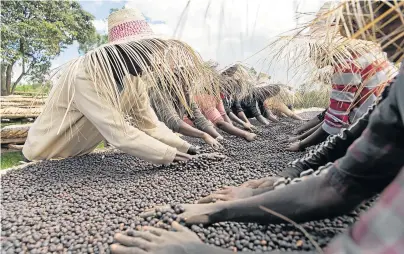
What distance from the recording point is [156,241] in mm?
1023

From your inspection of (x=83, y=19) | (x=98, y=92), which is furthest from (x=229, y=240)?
(x=83, y=19)

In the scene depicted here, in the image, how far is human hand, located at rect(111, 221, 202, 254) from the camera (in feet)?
3.21

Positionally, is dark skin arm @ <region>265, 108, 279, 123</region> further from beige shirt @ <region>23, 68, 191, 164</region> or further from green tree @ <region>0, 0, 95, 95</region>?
green tree @ <region>0, 0, 95, 95</region>

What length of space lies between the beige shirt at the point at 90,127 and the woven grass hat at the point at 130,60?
0.17 feet

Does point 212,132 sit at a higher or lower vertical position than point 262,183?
lower

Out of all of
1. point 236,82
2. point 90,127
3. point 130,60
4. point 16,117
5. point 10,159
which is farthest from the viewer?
point 236,82

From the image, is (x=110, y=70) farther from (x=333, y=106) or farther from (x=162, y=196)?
(x=333, y=106)

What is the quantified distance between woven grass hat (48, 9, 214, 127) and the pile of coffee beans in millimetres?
522

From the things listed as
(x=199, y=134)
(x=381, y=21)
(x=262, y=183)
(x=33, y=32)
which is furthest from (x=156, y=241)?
(x=33, y=32)

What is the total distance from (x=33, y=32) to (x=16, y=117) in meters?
7.24

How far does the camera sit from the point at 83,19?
15070 mm

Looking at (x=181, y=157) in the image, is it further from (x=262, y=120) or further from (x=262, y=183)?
(x=262, y=120)

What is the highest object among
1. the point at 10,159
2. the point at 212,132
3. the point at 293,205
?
the point at 293,205

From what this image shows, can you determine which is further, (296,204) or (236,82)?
(236,82)
